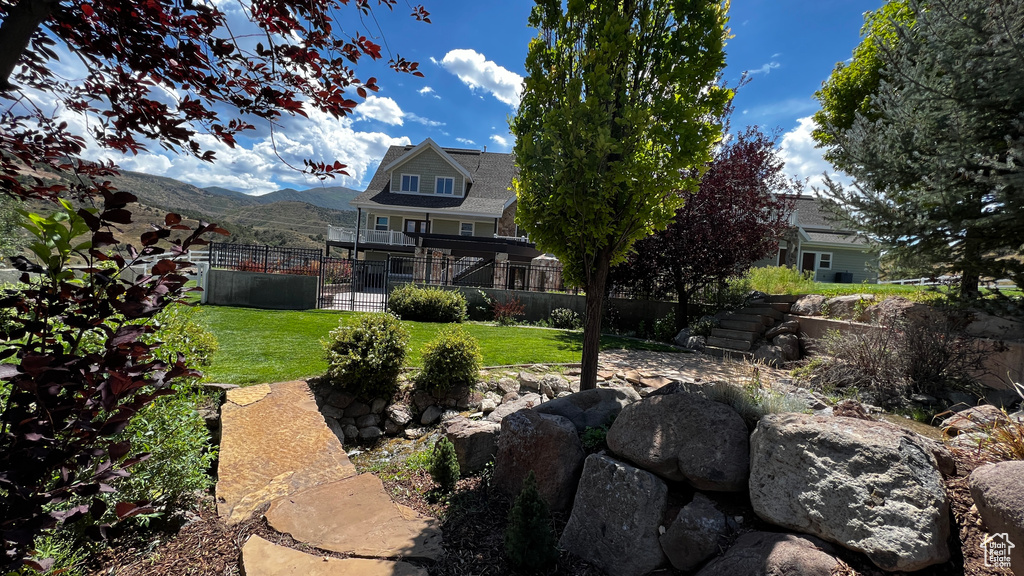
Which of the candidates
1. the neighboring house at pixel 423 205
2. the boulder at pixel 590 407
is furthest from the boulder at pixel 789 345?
the neighboring house at pixel 423 205

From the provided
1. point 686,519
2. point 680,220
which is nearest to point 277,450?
point 686,519

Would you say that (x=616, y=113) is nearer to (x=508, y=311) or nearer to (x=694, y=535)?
(x=694, y=535)

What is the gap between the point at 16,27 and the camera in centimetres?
149

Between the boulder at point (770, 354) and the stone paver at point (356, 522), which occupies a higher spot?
the boulder at point (770, 354)

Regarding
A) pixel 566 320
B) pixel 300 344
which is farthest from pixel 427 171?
pixel 300 344

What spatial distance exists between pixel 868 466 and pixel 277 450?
4331 mm

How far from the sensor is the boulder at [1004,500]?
202 centimetres

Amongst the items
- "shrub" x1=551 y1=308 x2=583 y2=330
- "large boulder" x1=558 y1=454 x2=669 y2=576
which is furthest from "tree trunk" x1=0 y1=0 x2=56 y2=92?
"shrub" x1=551 y1=308 x2=583 y2=330

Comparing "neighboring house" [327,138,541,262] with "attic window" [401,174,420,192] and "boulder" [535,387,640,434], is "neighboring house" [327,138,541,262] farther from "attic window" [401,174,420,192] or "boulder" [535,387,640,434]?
"boulder" [535,387,640,434]

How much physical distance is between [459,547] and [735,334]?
9112mm

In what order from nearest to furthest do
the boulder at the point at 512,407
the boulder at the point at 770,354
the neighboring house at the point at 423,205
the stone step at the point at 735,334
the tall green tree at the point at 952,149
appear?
the boulder at the point at 512,407 → the tall green tree at the point at 952,149 → the boulder at the point at 770,354 → the stone step at the point at 735,334 → the neighboring house at the point at 423,205

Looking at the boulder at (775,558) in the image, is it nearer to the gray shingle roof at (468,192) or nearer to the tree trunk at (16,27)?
the tree trunk at (16,27)

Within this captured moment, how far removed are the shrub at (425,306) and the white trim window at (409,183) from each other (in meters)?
16.1

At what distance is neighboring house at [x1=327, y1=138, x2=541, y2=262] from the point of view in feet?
82.7
